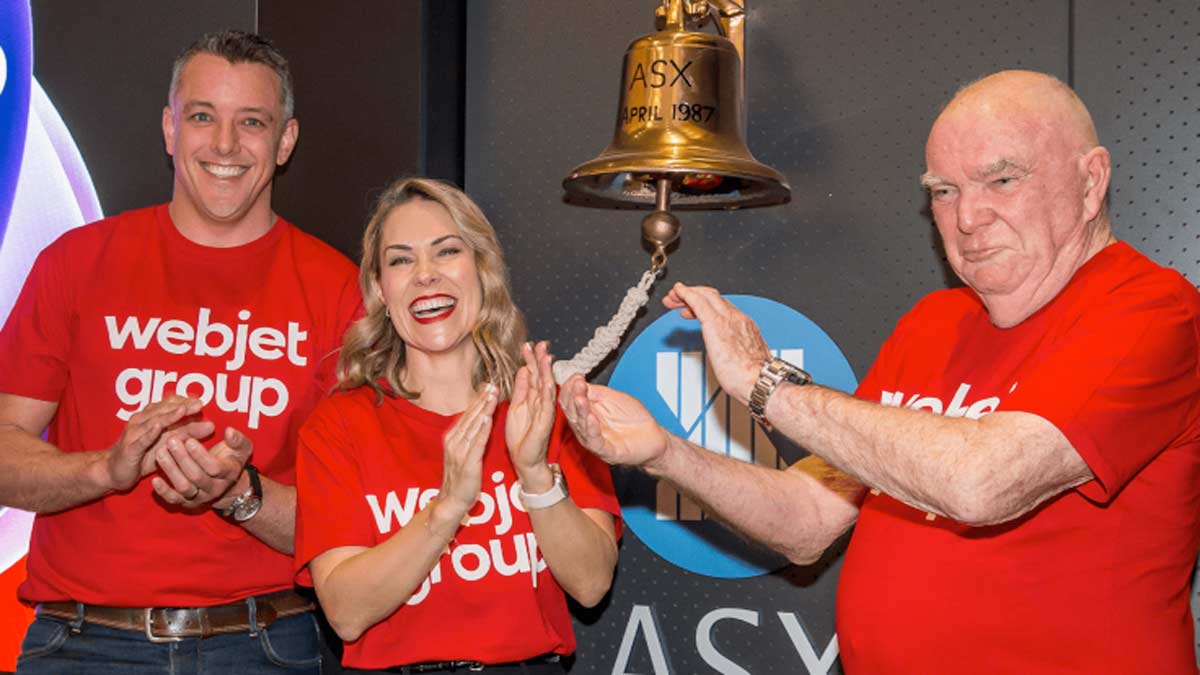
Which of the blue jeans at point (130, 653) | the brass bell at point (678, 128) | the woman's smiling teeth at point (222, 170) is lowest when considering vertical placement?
the blue jeans at point (130, 653)

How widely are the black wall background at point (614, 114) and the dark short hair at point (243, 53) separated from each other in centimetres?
22

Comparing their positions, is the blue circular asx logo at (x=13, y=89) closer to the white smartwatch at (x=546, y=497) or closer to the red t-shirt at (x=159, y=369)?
the red t-shirt at (x=159, y=369)

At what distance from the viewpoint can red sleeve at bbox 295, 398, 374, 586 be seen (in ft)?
8.04

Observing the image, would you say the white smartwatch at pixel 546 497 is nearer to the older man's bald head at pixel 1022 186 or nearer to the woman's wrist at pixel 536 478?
the woman's wrist at pixel 536 478

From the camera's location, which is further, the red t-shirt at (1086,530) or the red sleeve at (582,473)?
the red sleeve at (582,473)

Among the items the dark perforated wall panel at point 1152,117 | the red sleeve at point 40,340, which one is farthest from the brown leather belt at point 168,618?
the dark perforated wall panel at point 1152,117

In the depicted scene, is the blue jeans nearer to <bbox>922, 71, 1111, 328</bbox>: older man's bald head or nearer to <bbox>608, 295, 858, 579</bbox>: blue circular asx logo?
<bbox>608, 295, 858, 579</bbox>: blue circular asx logo

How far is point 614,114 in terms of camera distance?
337 centimetres

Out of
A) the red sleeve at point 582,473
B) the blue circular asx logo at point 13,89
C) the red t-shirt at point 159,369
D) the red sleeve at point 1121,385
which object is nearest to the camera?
the red sleeve at point 1121,385

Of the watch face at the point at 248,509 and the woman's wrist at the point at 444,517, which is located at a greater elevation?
the woman's wrist at the point at 444,517

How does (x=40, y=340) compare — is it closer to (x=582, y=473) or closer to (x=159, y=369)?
(x=159, y=369)

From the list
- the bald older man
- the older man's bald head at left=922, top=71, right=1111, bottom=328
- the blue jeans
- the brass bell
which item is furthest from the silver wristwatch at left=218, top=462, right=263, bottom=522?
the older man's bald head at left=922, top=71, right=1111, bottom=328

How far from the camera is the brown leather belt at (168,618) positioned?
2.65 metres

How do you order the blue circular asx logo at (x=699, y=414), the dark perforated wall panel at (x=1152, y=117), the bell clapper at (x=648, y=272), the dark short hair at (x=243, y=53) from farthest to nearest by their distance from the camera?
the blue circular asx logo at (x=699, y=414) → the dark short hair at (x=243, y=53) → the dark perforated wall panel at (x=1152, y=117) → the bell clapper at (x=648, y=272)
